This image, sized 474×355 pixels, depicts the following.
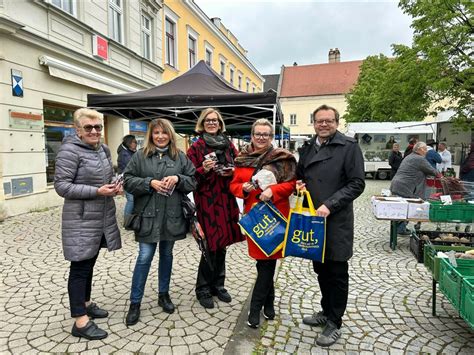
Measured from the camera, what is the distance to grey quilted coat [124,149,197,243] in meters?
2.81

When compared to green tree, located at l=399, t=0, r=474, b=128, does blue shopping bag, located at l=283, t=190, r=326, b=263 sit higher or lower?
lower

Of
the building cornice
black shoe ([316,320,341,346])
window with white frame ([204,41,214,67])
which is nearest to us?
black shoe ([316,320,341,346])

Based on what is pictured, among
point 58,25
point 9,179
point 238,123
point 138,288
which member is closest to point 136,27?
point 58,25

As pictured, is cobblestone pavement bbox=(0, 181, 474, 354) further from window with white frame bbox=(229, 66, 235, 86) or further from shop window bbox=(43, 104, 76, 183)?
window with white frame bbox=(229, 66, 235, 86)

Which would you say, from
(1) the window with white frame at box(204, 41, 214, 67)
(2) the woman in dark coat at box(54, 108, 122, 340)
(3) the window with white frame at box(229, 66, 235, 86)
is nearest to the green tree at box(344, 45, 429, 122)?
(2) the woman in dark coat at box(54, 108, 122, 340)

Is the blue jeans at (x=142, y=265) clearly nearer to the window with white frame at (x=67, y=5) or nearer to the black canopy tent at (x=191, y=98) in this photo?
the black canopy tent at (x=191, y=98)

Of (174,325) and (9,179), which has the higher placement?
(9,179)

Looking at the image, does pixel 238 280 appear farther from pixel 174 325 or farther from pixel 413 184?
pixel 413 184

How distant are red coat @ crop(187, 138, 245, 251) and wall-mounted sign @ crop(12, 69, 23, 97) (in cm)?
581

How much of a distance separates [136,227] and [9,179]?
560 centimetres

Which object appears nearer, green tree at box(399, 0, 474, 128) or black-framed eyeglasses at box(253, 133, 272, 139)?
black-framed eyeglasses at box(253, 133, 272, 139)

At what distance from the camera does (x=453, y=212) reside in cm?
467

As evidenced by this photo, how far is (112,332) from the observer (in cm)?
279

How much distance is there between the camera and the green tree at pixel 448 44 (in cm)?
863
